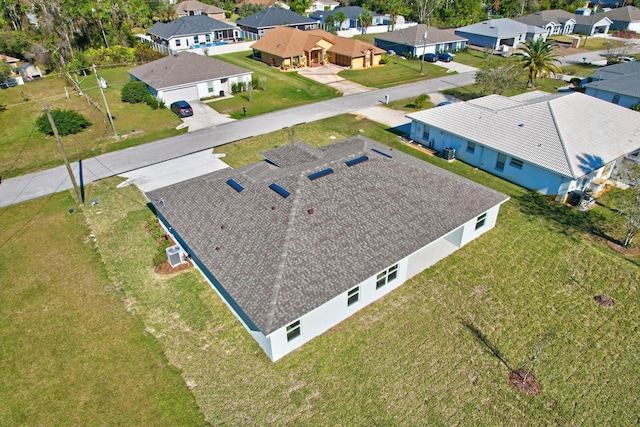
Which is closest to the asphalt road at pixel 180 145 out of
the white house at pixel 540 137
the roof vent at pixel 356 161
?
the white house at pixel 540 137

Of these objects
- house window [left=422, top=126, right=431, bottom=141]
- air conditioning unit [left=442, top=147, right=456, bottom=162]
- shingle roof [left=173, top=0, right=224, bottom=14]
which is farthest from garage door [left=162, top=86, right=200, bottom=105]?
shingle roof [left=173, top=0, right=224, bottom=14]

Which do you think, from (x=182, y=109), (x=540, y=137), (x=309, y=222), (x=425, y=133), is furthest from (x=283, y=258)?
(x=182, y=109)

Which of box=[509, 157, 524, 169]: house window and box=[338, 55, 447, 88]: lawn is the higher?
box=[509, 157, 524, 169]: house window

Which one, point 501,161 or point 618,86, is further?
point 618,86

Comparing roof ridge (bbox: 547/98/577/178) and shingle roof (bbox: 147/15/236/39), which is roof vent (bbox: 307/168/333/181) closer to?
roof ridge (bbox: 547/98/577/178)

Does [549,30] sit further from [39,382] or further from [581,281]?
[39,382]

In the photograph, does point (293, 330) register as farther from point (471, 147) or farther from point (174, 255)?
point (471, 147)
